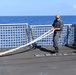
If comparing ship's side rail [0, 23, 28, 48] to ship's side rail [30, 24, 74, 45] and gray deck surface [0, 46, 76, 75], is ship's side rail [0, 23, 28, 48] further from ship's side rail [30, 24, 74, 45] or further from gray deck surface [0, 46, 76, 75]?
gray deck surface [0, 46, 76, 75]

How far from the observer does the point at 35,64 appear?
428 inches

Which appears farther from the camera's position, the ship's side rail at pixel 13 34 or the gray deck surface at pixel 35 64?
the ship's side rail at pixel 13 34

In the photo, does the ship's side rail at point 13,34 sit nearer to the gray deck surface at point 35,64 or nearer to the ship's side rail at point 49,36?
the ship's side rail at point 49,36

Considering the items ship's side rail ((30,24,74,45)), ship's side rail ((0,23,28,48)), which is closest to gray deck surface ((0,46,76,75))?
ship's side rail ((0,23,28,48))

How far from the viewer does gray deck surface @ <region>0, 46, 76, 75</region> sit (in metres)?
9.68

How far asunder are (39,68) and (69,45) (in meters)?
5.61

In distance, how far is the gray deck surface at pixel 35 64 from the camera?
9.68 metres

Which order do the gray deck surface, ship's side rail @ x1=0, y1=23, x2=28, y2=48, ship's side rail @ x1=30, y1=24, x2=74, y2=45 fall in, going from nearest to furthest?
the gray deck surface
ship's side rail @ x1=0, y1=23, x2=28, y2=48
ship's side rail @ x1=30, y1=24, x2=74, y2=45

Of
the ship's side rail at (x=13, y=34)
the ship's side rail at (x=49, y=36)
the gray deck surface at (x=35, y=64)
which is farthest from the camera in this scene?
the ship's side rail at (x=49, y=36)

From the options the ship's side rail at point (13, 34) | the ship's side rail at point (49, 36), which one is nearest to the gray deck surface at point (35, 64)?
the ship's side rail at point (13, 34)

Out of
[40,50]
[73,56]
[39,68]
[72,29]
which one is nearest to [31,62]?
[39,68]

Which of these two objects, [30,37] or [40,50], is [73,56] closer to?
[40,50]

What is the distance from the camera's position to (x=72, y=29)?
52.4ft

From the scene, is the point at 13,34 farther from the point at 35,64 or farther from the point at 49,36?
the point at 35,64
